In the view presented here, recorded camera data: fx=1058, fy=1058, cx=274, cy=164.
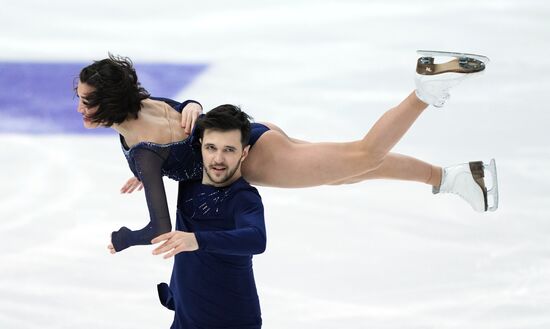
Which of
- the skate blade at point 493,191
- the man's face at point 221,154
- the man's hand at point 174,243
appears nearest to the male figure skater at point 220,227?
the man's face at point 221,154

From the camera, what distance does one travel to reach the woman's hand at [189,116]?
409 centimetres

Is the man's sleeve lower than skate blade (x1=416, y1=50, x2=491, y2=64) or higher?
lower

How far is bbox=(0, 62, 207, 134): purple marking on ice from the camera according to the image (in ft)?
21.3

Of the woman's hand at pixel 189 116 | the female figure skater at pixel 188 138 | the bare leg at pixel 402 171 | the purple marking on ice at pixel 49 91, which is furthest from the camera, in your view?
the purple marking on ice at pixel 49 91

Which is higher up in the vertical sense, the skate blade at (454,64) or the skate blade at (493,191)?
the skate blade at (454,64)

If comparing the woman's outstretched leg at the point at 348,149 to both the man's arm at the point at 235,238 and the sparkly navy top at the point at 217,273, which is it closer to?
the sparkly navy top at the point at 217,273

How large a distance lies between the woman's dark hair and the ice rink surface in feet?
3.47

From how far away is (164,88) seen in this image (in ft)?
22.7

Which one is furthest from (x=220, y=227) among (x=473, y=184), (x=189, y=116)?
(x=473, y=184)

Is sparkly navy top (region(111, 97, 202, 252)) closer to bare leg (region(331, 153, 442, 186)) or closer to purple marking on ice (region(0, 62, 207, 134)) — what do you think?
bare leg (region(331, 153, 442, 186))

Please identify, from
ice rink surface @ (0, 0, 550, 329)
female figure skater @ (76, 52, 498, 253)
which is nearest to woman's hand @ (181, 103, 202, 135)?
female figure skater @ (76, 52, 498, 253)

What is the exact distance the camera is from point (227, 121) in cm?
381

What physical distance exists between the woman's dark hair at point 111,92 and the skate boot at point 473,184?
1.70 m

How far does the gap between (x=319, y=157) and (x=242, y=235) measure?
0.88 metres
